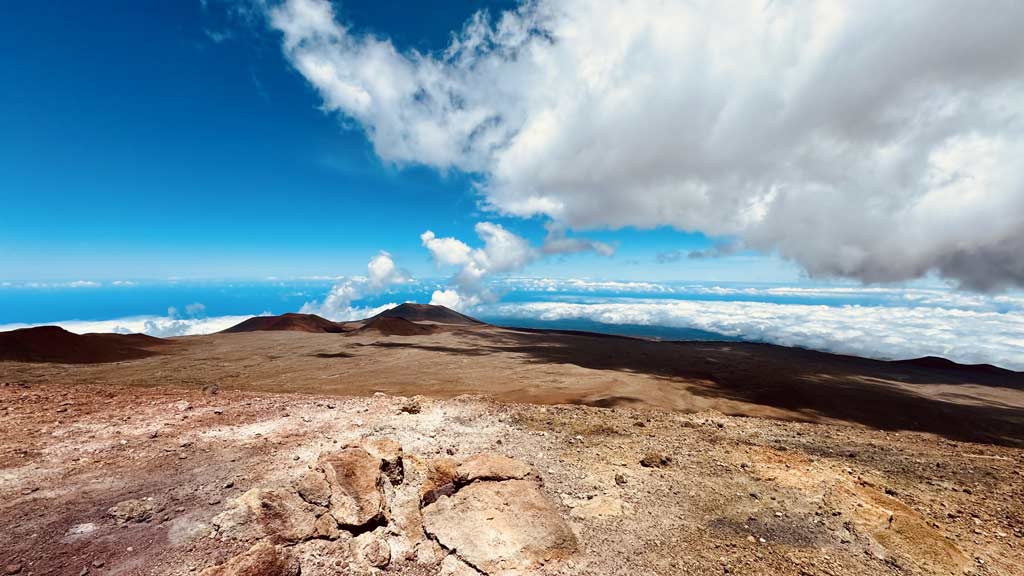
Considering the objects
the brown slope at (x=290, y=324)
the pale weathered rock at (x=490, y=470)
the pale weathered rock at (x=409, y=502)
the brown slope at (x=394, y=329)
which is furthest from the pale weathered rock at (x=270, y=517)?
the brown slope at (x=290, y=324)

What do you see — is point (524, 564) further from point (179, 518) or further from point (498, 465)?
point (179, 518)

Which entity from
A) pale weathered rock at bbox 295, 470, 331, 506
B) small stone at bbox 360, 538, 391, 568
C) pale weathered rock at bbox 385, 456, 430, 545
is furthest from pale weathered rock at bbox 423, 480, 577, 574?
pale weathered rock at bbox 295, 470, 331, 506

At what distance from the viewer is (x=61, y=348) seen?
113ft

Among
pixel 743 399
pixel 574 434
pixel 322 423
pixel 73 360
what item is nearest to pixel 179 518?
pixel 322 423

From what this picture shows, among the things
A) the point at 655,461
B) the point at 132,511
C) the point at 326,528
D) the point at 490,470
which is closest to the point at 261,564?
the point at 326,528

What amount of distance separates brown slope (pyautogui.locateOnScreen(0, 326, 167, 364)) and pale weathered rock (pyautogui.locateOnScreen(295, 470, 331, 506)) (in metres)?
41.6

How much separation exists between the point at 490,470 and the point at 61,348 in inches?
1902

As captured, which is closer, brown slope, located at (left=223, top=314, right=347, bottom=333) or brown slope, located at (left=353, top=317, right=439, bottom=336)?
brown slope, located at (left=353, top=317, right=439, bottom=336)

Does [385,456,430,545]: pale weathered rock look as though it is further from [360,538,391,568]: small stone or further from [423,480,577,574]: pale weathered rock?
[360,538,391,568]: small stone

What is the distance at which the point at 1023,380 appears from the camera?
138 feet

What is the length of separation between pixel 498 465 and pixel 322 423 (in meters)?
6.75

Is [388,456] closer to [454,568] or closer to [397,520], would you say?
[397,520]

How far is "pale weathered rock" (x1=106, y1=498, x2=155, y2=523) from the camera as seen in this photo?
652 cm

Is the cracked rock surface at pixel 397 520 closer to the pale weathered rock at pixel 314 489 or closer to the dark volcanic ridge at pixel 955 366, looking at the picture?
the pale weathered rock at pixel 314 489
